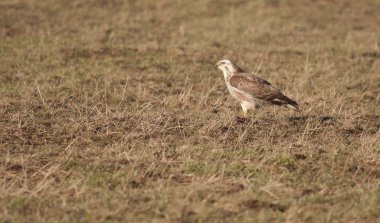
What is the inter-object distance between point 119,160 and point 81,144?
1.06m

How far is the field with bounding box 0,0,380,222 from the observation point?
7.24 meters

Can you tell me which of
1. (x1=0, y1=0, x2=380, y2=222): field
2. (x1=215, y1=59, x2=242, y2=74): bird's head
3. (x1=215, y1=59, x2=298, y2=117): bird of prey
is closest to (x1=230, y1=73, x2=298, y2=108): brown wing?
(x1=215, y1=59, x2=298, y2=117): bird of prey

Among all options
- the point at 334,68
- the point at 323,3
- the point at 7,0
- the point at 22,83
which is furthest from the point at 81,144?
the point at 323,3

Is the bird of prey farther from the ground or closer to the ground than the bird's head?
closer to the ground

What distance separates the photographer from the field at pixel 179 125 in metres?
7.24

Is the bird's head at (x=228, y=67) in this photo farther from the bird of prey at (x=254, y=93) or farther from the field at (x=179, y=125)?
the field at (x=179, y=125)

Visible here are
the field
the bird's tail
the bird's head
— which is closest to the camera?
the field

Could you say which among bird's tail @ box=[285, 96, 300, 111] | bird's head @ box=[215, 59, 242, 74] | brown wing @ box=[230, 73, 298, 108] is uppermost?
bird's head @ box=[215, 59, 242, 74]

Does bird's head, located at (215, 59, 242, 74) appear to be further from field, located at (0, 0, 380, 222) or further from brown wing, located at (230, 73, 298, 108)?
field, located at (0, 0, 380, 222)

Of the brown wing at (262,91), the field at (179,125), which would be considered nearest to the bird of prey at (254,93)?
the brown wing at (262,91)

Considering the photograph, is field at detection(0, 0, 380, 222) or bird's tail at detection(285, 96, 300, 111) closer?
field at detection(0, 0, 380, 222)

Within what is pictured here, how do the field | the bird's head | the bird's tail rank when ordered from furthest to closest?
1. the bird's head
2. the bird's tail
3. the field

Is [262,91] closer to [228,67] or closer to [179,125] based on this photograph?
[228,67]

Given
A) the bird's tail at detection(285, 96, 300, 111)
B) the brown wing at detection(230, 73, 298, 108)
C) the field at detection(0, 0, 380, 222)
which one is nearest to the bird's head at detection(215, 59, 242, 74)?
the brown wing at detection(230, 73, 298, 108)
